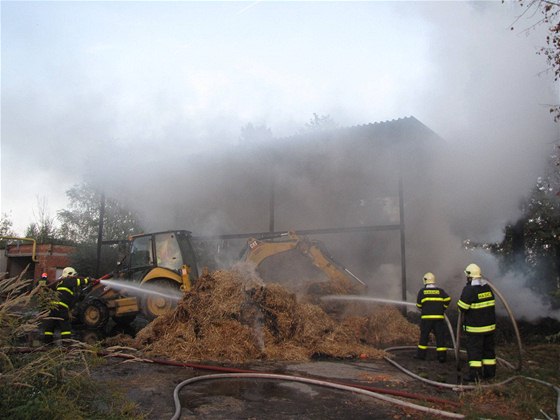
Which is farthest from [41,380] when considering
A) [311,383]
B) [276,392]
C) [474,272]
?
[474,272]

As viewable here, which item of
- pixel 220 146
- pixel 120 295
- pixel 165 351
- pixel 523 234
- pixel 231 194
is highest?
pixel 220 146

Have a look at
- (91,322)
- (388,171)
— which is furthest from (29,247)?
(388,171)

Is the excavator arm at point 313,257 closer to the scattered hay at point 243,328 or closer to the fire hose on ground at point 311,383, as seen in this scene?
the scattered hay at point 243,328

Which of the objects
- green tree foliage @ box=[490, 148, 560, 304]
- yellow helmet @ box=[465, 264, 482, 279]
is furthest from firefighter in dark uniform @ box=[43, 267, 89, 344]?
green tree foliage @ box=[490, 148, 560, 304]

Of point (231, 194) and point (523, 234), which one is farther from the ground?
point (231, 194)

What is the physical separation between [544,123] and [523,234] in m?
4.07

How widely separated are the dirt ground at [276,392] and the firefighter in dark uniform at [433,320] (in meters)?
0.39

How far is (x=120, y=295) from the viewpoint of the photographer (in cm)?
898

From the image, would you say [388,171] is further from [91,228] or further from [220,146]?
[91,228]

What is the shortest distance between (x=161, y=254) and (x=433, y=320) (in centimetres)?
622

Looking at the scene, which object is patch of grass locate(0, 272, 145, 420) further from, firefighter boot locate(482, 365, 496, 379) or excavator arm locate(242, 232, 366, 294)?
excavator arm locate(242, 232, 366, 294)

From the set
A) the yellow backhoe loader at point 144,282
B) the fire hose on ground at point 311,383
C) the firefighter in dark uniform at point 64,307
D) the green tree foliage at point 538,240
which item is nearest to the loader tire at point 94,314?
the yellow backhoe loader at point 144,282

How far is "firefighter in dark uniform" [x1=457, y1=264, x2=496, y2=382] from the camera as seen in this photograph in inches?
223

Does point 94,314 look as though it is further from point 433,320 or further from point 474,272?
point 474,272
